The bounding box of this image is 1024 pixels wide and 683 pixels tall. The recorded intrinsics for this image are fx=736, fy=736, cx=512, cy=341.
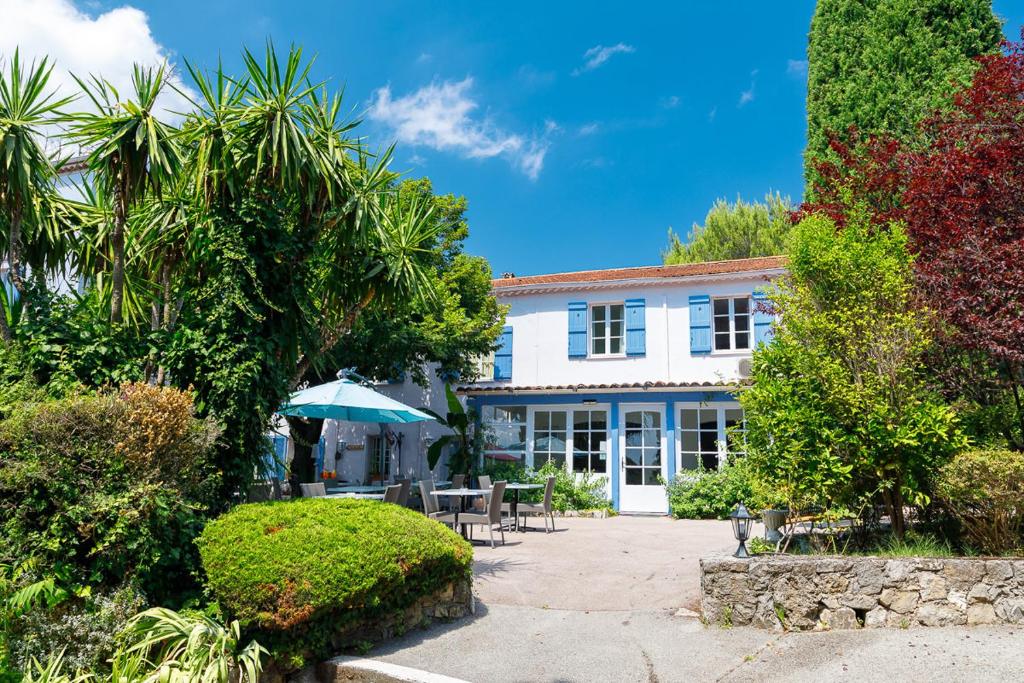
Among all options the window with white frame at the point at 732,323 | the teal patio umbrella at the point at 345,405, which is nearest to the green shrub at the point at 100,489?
the teal patio umbrella at the point at 345,405

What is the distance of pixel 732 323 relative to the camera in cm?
1809

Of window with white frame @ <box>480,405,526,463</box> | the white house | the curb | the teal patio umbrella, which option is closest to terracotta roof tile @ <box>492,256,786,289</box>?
the white house

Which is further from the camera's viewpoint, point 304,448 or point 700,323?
point 700,323

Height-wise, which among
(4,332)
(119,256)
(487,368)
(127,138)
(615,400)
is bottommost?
(4,332)

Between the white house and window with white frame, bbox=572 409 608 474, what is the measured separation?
0.03m

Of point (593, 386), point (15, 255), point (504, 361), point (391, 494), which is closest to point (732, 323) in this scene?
point (593, 386)

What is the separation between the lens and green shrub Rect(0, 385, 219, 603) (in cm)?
542

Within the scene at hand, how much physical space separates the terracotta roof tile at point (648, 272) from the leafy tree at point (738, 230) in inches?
501

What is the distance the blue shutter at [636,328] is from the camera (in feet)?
61.1

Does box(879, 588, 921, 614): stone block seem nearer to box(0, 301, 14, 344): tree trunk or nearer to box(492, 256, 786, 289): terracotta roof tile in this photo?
box(0, 301, 14, 344): tree trunk

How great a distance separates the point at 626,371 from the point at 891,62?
11.2m

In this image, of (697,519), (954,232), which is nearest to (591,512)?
(697,519)

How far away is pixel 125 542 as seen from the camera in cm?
555

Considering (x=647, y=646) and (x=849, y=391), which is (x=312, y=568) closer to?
(x=647, y=646)
